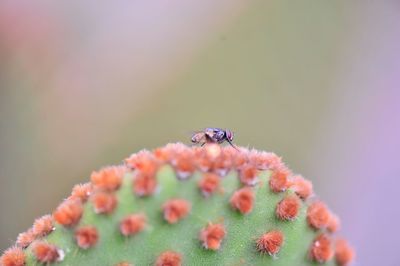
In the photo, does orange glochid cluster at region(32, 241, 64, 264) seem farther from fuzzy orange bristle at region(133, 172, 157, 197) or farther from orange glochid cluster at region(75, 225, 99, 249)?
fuzzy orange bristle at region(133, 172, 157, 197)

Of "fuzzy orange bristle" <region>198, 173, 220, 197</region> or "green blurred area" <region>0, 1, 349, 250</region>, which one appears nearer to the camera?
"fuzzy orange bristle" <region>198, 173, 220, 197</region>

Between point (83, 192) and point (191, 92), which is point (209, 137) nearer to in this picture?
point (83, 192)

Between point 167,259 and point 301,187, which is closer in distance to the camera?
point 167,259

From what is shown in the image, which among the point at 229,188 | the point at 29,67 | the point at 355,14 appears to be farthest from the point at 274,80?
the point at 229,188

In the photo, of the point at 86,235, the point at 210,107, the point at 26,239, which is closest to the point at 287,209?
the point at 86,235

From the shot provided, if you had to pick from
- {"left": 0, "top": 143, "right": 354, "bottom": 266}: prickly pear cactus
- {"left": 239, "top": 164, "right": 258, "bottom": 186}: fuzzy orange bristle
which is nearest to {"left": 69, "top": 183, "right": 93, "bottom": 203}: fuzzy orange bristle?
{"left": 0, "top": 143, "right": 354, "bottom": 266}: prickly pear cactus

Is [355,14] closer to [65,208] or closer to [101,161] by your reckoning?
[101,161]
